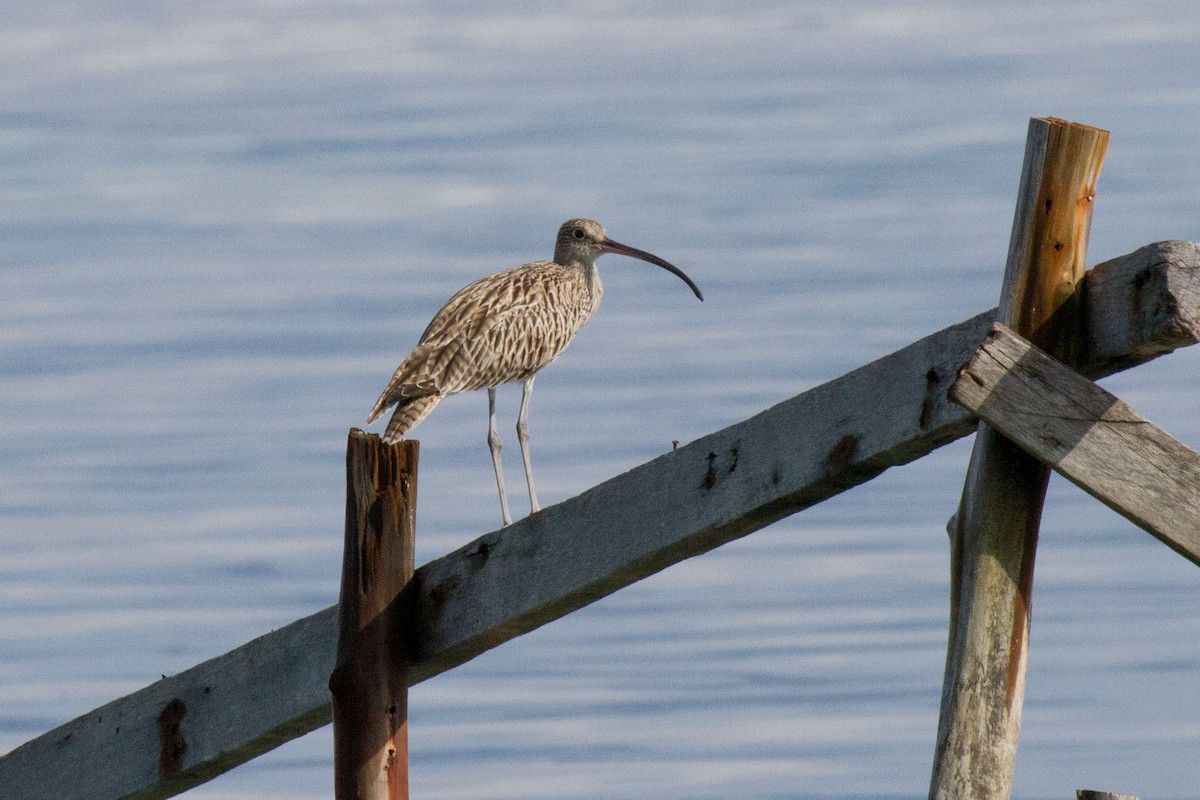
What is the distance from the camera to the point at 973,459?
15.1 feet

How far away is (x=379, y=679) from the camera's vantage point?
5504 mm

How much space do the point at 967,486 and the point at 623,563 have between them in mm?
915

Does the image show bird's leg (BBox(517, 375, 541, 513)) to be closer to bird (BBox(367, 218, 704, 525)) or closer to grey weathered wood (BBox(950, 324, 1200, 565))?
bird (BBox(367, 218, 704, 525))

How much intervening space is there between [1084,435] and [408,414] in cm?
617

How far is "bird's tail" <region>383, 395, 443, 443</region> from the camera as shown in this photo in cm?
1006

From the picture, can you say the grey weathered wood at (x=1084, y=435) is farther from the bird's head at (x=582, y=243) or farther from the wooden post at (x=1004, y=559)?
the bird's head at (x=582, y=243)

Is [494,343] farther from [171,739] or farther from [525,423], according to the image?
[171,739]

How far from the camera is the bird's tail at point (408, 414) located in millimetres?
10062

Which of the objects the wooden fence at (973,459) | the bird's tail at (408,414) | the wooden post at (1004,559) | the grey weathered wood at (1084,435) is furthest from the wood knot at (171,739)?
the bird's tail at (408,414)

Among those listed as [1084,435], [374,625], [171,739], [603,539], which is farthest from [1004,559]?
[171,739]

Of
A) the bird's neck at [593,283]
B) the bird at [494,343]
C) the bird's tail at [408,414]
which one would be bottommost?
the bird's tail at [408,414]

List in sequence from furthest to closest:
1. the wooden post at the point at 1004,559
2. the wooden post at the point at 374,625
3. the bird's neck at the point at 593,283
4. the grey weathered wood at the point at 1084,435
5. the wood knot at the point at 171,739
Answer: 1. the bird's neck at the point at 593,283
2. the wood knot at the point at 171,739
3. the wooden post at the point at 374,625
4. the wooden post at the point at 1004,559
5. the grey weathered wood at the point at 1084,435

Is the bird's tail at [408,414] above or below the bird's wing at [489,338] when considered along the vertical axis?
below

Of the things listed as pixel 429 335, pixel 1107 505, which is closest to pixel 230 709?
pixel 1107 505
